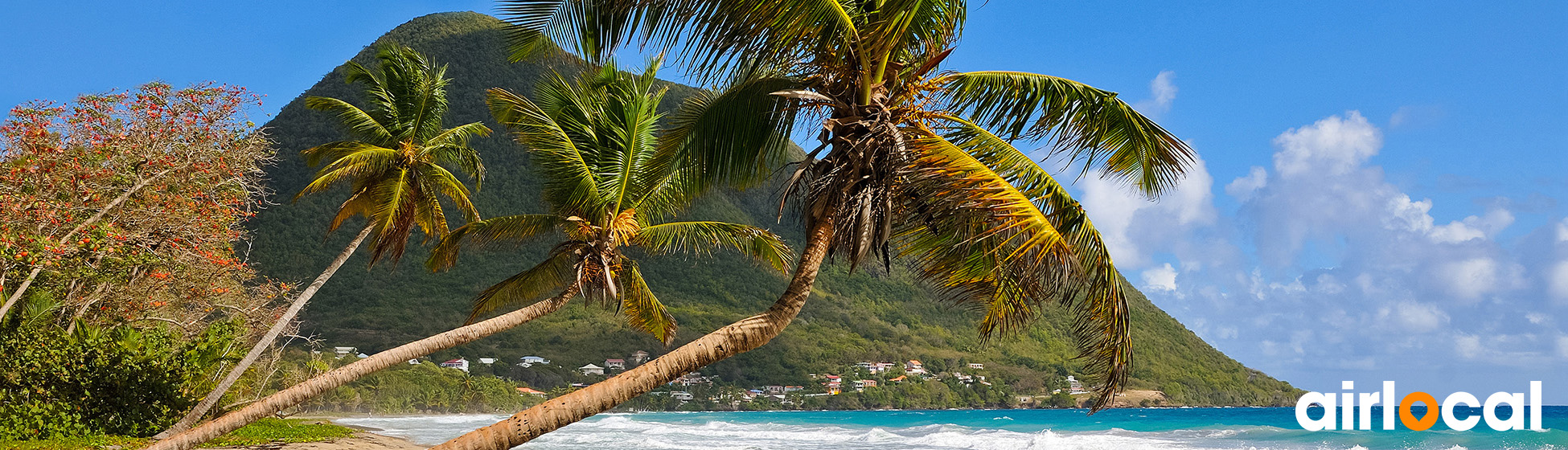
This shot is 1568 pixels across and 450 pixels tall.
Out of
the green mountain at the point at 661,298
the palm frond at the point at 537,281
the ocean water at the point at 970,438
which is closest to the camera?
the palm frond at the point at 537,281

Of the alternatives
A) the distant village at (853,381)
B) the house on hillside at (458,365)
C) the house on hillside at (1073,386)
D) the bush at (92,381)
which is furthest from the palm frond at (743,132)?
the house on hillside at (1073,386)

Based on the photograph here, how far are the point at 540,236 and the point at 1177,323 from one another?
220 feet

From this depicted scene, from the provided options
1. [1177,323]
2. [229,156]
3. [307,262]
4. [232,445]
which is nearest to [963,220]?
[229,156]

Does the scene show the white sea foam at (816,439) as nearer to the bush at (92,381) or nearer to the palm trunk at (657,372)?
the bush at (92,381)

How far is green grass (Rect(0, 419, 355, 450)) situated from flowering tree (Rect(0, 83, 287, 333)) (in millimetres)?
1563

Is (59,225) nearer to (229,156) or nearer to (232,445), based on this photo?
(229,156)

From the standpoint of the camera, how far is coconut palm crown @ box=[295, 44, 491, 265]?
13.1m

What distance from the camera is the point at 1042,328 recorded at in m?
64.9

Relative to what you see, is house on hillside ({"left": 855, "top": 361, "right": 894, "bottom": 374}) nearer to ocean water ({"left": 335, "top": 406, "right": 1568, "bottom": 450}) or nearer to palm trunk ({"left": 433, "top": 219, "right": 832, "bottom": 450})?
ocean water ({"left": 335, "top": 406, "right": 1568, "bottom": 450})

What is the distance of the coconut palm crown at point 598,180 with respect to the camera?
418 inches

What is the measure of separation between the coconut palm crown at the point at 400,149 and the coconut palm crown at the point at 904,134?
782 centimetres

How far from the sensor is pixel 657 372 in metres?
4.93

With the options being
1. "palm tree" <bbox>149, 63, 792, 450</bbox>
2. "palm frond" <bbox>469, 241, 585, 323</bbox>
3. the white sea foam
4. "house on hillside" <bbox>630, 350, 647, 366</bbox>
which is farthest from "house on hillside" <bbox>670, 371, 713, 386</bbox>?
"palm tree" <bbox>149, 63, 792, 450</bbox>

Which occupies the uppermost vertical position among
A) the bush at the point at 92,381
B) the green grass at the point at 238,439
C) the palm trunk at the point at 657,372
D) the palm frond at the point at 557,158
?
the palm frond at the point at 557,158
